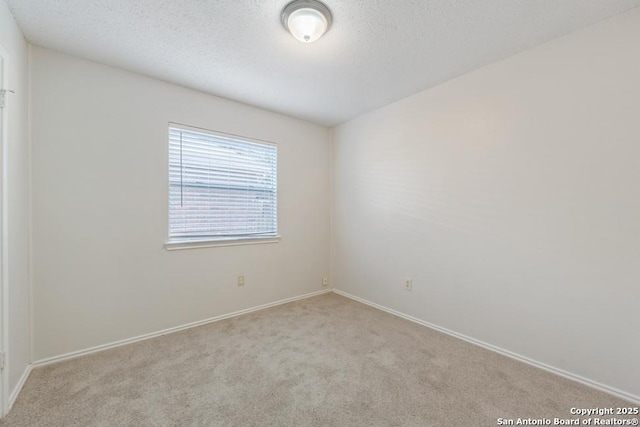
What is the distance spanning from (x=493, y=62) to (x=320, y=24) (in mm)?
1529

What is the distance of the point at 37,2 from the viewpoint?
5.22 ft

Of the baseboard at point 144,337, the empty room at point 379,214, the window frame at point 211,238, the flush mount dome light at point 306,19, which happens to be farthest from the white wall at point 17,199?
the flush mount dome light at point 306,19

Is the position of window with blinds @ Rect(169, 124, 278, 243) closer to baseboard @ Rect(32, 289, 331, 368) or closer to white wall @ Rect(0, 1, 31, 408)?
baseboard @ Rect(32, 289, 331, 368)

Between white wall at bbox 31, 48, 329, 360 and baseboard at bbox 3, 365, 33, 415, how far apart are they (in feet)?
0.43

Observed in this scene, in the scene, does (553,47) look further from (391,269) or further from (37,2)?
(37,2)

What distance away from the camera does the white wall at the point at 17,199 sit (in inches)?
62.5

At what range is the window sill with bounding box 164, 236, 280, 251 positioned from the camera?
8.43 feet

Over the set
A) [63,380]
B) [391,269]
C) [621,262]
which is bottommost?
[63,380]

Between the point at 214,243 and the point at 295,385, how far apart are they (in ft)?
5.40

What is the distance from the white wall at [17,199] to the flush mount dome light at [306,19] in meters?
1.63

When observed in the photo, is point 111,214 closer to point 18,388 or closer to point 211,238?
point 211,238

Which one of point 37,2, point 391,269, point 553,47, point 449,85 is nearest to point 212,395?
point 391,269

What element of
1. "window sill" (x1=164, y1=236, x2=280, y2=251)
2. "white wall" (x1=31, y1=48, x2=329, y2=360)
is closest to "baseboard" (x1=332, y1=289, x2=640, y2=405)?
"window sill" (x1=164, y1=236, x2=280, y2=251)

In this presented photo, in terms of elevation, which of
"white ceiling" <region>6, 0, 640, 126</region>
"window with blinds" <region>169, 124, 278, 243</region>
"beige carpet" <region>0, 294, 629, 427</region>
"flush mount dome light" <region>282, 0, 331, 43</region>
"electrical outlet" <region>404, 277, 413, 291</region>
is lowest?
"beige carpet" <region>0, 294, 629, 427</region>
